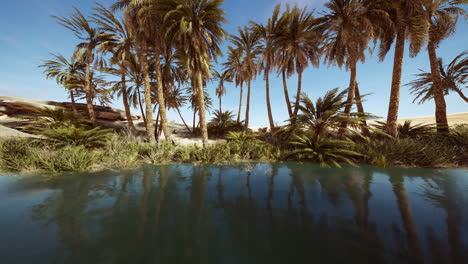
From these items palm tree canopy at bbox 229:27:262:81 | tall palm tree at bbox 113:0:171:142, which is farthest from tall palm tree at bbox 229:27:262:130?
tall palm tree at bbox 113:0:171:142

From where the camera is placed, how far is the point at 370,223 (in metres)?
1.96

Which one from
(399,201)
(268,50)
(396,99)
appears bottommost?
(399,201)

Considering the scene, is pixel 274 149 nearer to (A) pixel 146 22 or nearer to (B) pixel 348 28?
(B) pixel 348 28

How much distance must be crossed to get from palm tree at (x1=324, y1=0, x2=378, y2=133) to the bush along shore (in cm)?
162

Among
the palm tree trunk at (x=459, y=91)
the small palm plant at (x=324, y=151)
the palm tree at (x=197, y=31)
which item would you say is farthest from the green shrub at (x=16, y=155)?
the palm tree trunk at (x=459, y=91)

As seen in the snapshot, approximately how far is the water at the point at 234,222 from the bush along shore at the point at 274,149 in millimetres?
1458

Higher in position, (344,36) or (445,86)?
(344,36)

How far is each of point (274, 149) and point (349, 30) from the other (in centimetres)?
819

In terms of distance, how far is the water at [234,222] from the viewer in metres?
1.50

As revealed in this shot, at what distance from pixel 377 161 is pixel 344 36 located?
7335mm

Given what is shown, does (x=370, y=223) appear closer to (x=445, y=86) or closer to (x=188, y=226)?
(x=188, y=226)

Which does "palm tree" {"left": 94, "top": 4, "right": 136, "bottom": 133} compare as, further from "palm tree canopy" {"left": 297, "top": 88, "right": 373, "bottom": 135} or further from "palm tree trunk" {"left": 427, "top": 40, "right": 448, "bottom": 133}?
"palm tree trunk" {"left": 427, "top": 40, "right": 448, "bottom": 133}

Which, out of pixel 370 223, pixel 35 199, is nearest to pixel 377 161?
pixel 370 223

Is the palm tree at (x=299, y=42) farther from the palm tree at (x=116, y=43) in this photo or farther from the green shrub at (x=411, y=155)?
the palm tree at (x=116, y=43)
